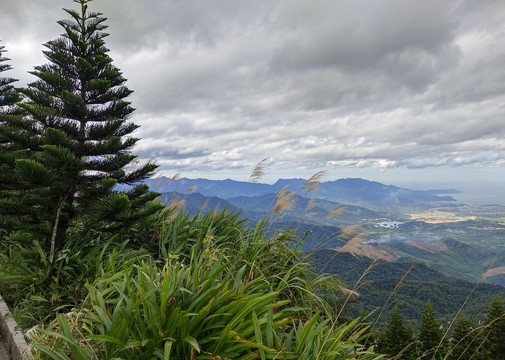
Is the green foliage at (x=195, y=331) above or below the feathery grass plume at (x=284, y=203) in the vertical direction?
below

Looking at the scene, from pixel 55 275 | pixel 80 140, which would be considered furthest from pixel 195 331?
pixel 80 140

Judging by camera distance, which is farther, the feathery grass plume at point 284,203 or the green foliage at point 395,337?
the green foliage at point 395,337

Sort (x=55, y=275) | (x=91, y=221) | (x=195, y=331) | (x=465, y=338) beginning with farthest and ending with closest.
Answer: (x=465, y=338) < (x=91, y=221) < (x=55, y=275) < (x=195, y=331)

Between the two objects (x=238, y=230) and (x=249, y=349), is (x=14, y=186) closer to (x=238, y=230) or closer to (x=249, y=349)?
(x=238, y=230)

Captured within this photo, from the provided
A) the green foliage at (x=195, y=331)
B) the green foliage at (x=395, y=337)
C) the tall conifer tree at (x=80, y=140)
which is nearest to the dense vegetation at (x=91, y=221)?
the tall conifer tree at (x=80, y=140)

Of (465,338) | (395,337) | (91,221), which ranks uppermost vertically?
(91,221)

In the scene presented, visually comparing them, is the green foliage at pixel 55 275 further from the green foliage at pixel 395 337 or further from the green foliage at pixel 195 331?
the green foliage at pixel 395 337

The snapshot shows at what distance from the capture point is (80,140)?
4.30m

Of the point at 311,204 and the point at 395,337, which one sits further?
the point at 395,337

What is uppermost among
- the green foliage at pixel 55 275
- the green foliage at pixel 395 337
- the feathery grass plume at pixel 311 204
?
the feathery grass plume at pixel 311 204

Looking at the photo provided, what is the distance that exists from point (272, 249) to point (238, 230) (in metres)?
0.59

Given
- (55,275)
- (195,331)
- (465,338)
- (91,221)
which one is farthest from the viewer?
(465,338)

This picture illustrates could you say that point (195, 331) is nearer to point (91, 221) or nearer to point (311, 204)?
point (311, 204)

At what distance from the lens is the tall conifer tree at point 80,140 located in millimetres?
3832
